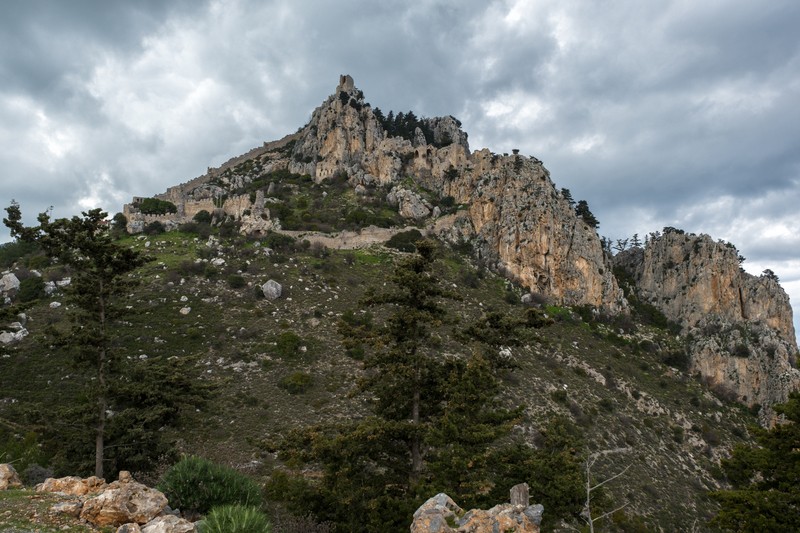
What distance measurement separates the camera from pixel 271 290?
1447 inches

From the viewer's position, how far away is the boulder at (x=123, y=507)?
8.09 m

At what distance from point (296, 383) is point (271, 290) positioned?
1272cm

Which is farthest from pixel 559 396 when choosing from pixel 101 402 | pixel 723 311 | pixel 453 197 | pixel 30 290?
pixel 30 290

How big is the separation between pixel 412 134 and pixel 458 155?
19458 mm

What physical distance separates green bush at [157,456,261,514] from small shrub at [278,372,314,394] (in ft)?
51.1

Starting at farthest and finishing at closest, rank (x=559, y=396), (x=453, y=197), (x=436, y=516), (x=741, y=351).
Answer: (x=453, y=197), (x=741, y=351), (x=559, y=396), (x=436, y=516)

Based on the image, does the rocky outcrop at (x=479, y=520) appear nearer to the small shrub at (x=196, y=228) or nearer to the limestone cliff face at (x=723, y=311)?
the limestone cliff face at (x=723, y=311)

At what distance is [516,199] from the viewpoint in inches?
2120

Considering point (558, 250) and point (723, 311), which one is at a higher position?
point (558, 250)

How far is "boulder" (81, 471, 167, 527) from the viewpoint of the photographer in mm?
8094

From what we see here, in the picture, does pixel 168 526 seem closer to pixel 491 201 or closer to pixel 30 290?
pixel 30 290

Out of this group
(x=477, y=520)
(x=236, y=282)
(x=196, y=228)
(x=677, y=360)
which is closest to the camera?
(x=477, y=520)

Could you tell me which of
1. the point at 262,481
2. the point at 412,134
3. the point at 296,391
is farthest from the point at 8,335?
the point at 412,134

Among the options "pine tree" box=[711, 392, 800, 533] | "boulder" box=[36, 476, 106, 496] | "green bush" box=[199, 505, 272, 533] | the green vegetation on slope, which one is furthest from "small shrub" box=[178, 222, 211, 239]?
"pine tree" box=[711, 392, 800, 533]
